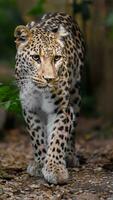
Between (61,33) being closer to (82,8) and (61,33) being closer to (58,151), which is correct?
(58,151)

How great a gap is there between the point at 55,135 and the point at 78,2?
497cm

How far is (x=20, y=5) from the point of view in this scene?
46.9ft

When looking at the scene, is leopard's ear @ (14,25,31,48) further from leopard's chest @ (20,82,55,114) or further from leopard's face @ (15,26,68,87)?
leopard's chest @ (20,82,55,114)

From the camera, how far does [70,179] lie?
7730mm

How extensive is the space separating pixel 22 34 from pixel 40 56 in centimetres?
44

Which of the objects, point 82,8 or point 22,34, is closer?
point 22,34

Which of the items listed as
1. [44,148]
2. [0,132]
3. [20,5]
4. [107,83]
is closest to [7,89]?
[44,148]

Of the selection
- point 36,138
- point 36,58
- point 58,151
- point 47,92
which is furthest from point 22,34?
point 58,151

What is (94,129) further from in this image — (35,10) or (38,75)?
(38,75)

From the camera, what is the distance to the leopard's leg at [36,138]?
313 inches

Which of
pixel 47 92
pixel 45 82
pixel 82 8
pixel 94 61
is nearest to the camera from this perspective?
pixel 45 82

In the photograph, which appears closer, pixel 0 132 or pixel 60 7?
pixel 0 132

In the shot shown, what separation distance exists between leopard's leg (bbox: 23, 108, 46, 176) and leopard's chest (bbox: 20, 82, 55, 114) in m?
0.10

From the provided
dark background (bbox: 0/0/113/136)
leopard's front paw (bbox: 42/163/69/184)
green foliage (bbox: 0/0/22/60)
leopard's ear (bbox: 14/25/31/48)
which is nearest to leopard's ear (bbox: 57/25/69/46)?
leopard's ear (bbox: 14/25/31/48)
